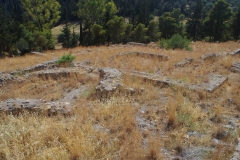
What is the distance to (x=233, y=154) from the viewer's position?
3.63m

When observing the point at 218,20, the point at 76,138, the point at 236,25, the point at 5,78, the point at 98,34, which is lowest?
the point at 98,34

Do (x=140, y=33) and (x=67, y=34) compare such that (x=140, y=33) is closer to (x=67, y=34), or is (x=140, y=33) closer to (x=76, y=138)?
(x=67, y=34)

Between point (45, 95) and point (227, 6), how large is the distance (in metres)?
33.2

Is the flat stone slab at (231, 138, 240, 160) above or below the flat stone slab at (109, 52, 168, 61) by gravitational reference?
above

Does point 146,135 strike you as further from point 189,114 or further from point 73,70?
point 73,70

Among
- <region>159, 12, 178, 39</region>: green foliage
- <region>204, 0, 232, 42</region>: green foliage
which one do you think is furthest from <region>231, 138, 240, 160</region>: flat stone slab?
<region>159, 12, 178, 39</region>: green foliage

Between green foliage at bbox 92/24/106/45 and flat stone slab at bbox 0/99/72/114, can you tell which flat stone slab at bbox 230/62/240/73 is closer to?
flat stone slab at bbox 0/99/72/114

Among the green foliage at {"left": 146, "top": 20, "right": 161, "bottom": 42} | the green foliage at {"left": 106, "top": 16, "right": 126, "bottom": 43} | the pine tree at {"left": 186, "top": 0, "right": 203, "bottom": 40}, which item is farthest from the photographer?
the green foliage at {"left": 146, "top": 20, "right": 161, "bottom": 42}

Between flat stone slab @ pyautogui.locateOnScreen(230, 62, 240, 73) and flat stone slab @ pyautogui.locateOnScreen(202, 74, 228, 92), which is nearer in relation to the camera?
flat stone slab @ pyautogui.locateOnScreen(202, 74, 228, 92)

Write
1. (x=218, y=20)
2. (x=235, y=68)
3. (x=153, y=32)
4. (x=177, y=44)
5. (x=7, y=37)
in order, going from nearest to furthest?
(x=235, y=68), (x=177, y=44), (x=7, y=37), (x=218, y=20), (x=153, y=32)

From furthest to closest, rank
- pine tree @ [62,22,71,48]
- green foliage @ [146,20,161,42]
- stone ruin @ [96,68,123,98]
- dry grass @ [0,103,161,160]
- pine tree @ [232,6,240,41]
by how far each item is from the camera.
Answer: green foliage @ [146,20,161,42], pine tree @ [62,22,71,48], pine tree @ [232,6,240,41], stone ruin @ [96,68,123,98], dry grass @ [0,103,161,160]

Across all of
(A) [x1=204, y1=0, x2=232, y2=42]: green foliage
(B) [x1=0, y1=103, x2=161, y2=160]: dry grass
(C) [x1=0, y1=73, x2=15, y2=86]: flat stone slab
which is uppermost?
(A) [x1=204, y1=0, x2=232, y2=42]: green foliage

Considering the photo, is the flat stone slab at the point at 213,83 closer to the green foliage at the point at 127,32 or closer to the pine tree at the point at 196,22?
the pine tree at the point at 196,22

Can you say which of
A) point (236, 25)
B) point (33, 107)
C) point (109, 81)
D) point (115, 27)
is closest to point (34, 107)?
point (33, 107)
